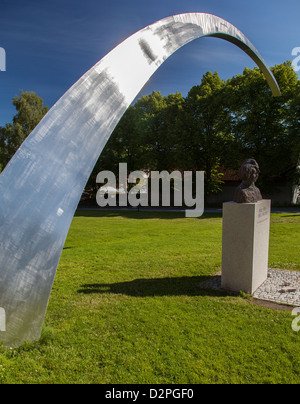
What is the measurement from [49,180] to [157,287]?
4036 mm

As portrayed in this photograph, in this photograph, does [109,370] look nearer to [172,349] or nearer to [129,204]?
[172,349]

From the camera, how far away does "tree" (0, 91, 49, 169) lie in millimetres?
33031

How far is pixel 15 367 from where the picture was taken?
11.9ft

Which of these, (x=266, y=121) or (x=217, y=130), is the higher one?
(x=266, y=121)

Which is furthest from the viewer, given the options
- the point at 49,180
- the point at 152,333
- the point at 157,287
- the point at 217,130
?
the point at 217,130

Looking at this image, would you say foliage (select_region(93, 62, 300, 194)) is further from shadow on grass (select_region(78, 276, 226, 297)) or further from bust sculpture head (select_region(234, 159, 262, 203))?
shadow on grass (select_region(78, 276, 226, 297))

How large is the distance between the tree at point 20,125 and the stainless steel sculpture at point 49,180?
31.8 meters

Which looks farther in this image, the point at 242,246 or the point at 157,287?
the point at 157,287

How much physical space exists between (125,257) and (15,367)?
20.0 feet

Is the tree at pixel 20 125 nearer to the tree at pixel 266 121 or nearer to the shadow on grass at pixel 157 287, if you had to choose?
the tree at pixel 266 121

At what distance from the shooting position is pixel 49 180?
3.79 metres

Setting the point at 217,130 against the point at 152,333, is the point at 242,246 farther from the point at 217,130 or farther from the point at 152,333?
the point at 217,130
